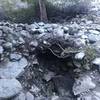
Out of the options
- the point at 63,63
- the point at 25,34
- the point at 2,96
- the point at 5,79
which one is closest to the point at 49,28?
the point at 25,34

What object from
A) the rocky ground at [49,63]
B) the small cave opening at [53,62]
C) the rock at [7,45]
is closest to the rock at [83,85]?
the rocky ground at [49,63]

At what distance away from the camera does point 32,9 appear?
13.6 ft

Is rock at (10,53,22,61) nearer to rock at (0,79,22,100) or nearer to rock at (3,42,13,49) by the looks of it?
rock at (3,42,13,49)

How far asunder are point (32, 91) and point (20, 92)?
21cm

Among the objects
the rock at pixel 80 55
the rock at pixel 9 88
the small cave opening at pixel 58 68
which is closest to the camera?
the rock at pixel 9 88

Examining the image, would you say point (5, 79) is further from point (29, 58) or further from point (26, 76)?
point (29, 58)

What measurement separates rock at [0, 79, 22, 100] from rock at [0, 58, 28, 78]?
5.2 inches

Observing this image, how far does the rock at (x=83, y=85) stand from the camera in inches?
105

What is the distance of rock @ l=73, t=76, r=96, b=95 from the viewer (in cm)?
267

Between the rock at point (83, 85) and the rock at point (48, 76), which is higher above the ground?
the rock at point (83, 85)

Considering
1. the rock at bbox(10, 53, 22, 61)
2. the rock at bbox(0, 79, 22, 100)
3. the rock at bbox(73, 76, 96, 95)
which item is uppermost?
the rock at bbox(10, 53, 22, 61)

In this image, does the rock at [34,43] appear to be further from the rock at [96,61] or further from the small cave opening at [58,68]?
the rock at [96,61]

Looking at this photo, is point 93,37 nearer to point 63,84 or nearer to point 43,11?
point 63,84

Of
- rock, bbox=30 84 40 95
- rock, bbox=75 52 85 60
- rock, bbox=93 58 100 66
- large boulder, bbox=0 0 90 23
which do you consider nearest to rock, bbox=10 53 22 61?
rock, bbox=30 84 40 95
